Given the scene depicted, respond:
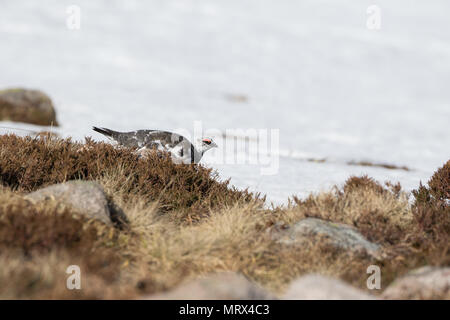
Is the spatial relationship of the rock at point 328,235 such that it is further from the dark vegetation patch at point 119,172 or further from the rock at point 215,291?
the dark vegetation patch at point 119,172

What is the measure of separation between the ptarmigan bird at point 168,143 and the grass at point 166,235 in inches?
24.8

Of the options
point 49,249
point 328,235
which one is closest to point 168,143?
point 328,235

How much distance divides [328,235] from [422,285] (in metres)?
1.12

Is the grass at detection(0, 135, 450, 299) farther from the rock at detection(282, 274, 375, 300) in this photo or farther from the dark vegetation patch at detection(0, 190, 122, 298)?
the rock at detection(282, 274, 375, 300)

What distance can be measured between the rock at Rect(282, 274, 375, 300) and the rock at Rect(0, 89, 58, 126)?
44.7 feet

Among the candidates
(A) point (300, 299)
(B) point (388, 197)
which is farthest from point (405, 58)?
(A) point (300, 299)

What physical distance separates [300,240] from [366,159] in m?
10.5

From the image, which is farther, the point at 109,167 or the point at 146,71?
the point at 146,71

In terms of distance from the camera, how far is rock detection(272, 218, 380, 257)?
5094 mm

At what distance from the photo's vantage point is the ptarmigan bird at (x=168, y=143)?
7.70m

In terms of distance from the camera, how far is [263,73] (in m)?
30.9

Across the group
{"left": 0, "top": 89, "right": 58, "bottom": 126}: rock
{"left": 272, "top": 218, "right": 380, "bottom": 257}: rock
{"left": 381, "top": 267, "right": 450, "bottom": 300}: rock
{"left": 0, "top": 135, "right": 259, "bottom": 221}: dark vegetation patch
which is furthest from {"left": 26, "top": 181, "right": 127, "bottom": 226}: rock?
{"left": 0, "top": 89, "right": 58, "bottom": 126}: rock

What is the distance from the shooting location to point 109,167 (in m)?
6.85
